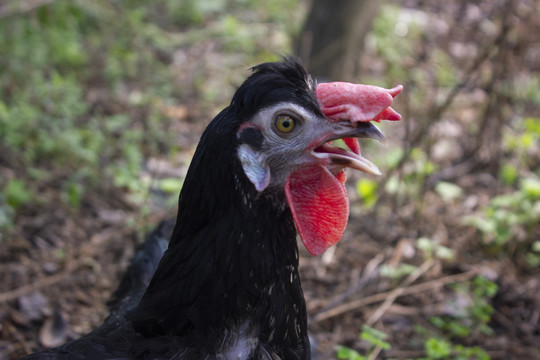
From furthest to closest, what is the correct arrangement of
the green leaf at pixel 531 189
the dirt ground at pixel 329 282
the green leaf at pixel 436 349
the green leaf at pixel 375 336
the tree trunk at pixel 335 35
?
1. the tree trunk at pixel 335 35
2. the green leaf at pixel 531 189
3. the dirt ground at pixel 329 282
4. the green leaf at pixel 436 349
5. the green leaf at pixel 375 336

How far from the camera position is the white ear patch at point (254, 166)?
2.23 m

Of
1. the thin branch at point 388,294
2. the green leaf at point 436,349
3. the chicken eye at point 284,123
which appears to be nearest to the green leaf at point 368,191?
the thin branch at point 388,294

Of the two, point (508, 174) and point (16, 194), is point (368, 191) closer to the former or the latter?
point (508, 174)

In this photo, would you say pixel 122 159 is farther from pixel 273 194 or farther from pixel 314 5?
pixel 273 194

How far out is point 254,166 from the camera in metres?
2.25

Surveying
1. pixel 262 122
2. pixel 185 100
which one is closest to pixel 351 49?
pixel 185 100

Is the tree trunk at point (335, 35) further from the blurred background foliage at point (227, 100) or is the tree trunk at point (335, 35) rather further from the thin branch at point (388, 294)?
the thin branch at point (388, 294)

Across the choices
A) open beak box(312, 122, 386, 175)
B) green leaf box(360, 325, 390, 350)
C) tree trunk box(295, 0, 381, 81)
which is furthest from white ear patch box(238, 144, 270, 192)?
tree trunk box(295, 0, 381, 81)

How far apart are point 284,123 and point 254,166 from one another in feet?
0.68

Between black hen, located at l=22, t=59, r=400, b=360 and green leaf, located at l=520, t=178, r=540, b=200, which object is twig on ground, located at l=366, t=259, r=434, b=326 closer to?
green leaf, located at l=520, t=178, r=540, b=200

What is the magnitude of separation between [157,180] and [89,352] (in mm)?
3300

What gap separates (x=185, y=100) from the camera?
7.18m

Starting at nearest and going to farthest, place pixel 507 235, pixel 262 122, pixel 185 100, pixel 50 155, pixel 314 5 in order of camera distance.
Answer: pixel 262 122 < pixel 507 235 < pixel 50 155 < pixel 314 5 < pixel 185 100

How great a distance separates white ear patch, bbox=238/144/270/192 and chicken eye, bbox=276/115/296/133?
5.2 inches
